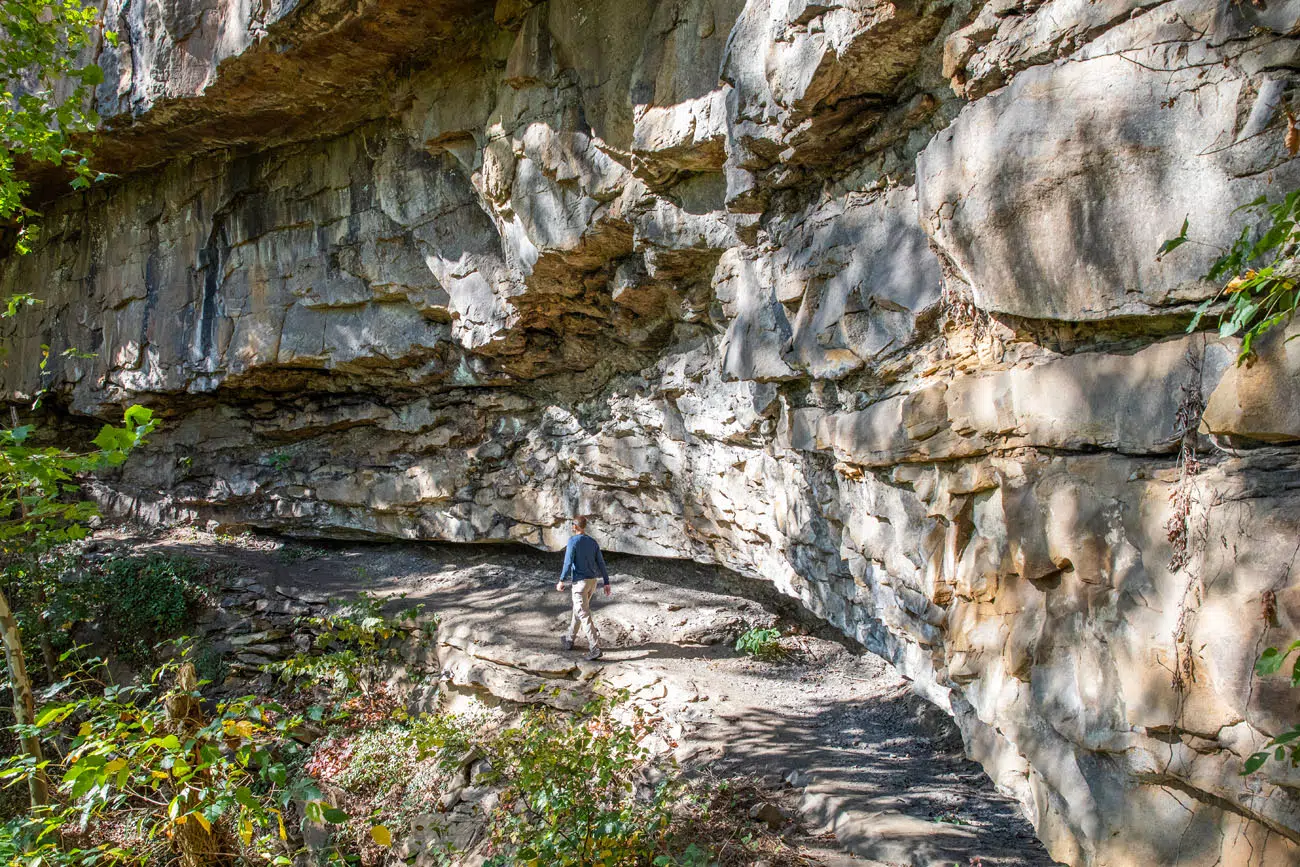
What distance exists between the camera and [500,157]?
24.6 ft

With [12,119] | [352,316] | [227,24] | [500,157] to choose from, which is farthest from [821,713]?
[227,24]

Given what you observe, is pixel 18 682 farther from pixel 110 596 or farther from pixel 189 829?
pixel 110 596

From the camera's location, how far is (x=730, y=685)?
614cm

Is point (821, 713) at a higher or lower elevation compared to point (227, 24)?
lower

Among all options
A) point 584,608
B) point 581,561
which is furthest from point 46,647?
point 581,561

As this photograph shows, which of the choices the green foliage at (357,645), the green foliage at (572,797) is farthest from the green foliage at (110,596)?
the green foliage at (572,797)

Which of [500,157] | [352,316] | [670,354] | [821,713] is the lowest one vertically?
[821,713]

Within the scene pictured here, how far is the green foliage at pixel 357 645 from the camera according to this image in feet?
27.0

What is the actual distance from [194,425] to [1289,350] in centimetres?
1356

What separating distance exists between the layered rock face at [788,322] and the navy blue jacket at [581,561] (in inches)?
57.5

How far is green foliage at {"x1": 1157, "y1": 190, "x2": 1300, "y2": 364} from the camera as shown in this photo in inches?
78.3

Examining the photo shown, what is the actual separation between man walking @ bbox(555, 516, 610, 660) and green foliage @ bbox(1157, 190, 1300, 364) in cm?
487

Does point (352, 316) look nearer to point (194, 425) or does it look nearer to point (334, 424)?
point (334, 424)

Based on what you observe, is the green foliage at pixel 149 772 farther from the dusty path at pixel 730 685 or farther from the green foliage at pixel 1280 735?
the dusty path at pixel 730 685
